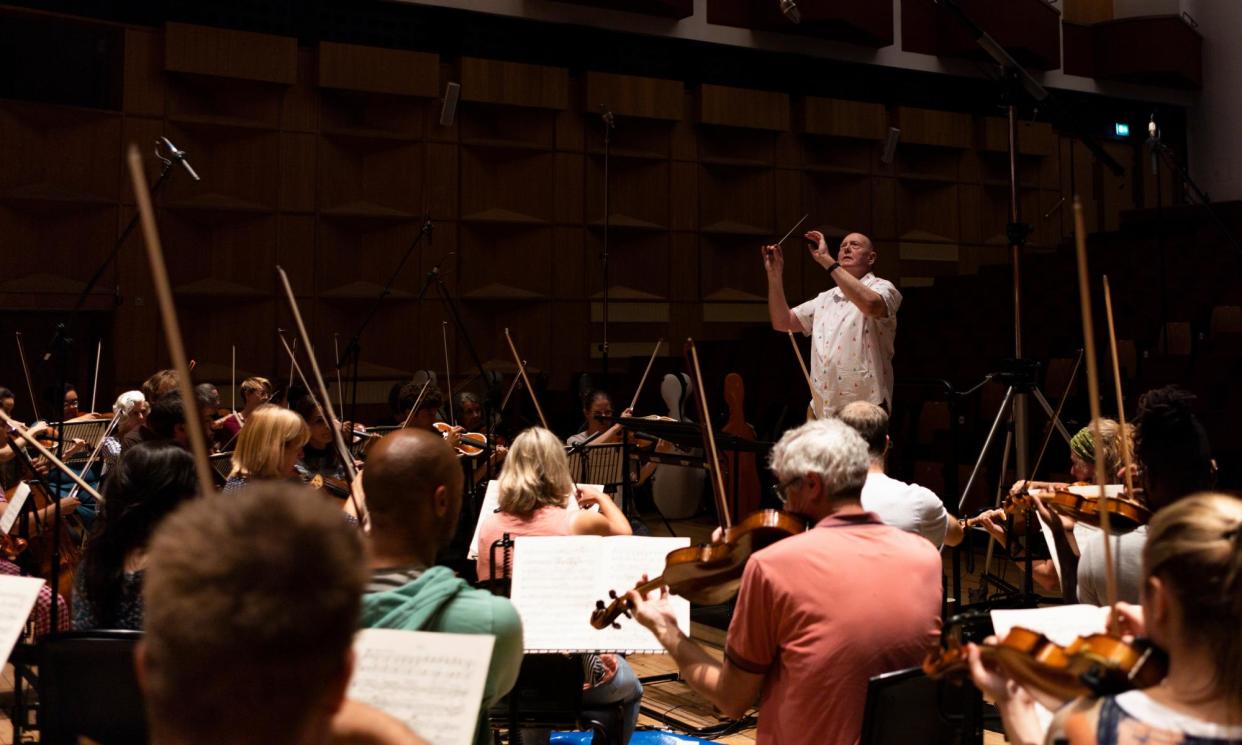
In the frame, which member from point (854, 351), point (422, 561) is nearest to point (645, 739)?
point (422, 561)

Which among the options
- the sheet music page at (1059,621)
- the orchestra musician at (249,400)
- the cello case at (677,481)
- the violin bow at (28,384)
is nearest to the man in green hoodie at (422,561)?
the sheet music page at (1059,621)

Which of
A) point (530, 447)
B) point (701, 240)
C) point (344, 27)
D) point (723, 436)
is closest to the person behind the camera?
point (530, 447)

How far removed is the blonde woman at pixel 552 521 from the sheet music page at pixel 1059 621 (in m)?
1.39

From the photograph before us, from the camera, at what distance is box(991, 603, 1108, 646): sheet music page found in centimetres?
189

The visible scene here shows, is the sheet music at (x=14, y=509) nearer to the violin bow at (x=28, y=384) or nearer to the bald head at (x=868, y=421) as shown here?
the bald head at (x=868, y=421)

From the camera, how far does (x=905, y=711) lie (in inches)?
76.2

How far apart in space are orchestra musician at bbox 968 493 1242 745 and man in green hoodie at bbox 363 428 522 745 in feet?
2.65

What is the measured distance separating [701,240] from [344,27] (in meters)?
3.54

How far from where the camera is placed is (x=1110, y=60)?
37.5 feet

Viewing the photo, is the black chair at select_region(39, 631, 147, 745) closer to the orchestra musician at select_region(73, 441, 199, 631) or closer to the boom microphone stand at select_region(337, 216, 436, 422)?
the orchestra musician at select_region(73, 441, 199, 631)

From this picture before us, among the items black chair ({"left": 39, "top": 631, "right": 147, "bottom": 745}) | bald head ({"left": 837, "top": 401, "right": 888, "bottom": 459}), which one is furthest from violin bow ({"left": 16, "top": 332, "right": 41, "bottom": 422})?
bald head ({"left": 837, "top": 401, "right": 888, "bottom": 459})

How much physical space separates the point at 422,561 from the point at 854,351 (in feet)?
10.3

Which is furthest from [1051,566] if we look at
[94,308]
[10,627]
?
[94,308]

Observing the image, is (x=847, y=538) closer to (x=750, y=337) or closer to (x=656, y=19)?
(x=750, y=337)
